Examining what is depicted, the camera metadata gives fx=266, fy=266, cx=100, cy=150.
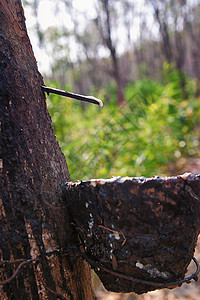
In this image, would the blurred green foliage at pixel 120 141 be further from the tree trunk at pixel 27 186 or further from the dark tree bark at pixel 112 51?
the dark tree bark at pixel 112 51

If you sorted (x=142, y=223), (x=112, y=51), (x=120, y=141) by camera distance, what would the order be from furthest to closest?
1. (x=112, y=51)
2. (x=120, y=141)
3. (x=142, y=223)

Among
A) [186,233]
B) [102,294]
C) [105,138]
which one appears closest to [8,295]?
[186,233]

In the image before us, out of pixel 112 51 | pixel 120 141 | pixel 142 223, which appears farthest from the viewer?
pixel 112 51

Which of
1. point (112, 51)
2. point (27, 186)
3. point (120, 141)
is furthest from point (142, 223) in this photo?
point (112, 51)

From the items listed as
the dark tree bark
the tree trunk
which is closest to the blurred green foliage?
the tree trunk

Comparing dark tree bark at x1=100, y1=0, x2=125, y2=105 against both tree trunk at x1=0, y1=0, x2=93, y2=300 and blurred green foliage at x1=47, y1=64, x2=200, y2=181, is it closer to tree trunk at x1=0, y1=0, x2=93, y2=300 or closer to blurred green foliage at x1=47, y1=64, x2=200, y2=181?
blurred green foliage at x1=47, y1=64, x2=200, y2=181

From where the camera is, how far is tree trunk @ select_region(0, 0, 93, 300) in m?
0.68

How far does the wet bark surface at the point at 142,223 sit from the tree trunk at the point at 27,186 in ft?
0.28

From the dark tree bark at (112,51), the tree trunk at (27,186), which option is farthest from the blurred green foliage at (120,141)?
the dark tree bark at (112,51)

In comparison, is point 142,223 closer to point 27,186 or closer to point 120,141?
point 27,186

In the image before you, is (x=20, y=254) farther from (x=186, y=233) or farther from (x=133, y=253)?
(x=186, y=233)

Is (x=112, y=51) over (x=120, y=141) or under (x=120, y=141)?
over

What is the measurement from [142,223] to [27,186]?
0.31 m

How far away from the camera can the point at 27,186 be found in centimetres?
70
